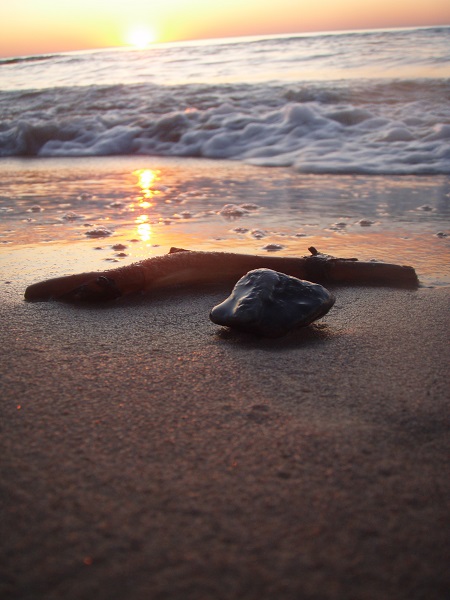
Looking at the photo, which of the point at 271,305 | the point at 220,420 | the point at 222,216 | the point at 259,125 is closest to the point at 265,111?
the point at 259,125

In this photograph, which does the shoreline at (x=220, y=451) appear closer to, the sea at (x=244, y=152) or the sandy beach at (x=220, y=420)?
the sandy beach at (x=220, y=420)

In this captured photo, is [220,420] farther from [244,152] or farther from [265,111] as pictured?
[265,111]

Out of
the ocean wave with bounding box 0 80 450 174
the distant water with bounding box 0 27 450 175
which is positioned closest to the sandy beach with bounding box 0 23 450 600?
the ocean wave with bounding box 0 80 450 174

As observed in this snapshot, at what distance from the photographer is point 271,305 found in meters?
1.80

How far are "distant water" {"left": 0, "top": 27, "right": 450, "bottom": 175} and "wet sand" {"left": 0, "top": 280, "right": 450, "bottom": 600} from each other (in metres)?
4.39

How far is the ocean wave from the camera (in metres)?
6.39

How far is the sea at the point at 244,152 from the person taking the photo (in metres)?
3.49

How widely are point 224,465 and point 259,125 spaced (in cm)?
739

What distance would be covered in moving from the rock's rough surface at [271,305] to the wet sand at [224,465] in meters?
0.05

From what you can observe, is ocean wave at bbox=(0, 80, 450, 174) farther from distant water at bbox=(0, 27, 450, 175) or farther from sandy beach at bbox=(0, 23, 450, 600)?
sandy beach at bbox=(0, 23, 450, 600)

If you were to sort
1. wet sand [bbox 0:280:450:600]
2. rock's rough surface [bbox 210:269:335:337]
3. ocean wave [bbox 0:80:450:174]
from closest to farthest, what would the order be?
wet sand [bbox 0:280:450:600], rock's rough surface [bbox 210:269:335:337], ocean wave [bbox 0:80:450:174]

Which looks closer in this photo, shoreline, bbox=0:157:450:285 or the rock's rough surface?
the rock's rough surface

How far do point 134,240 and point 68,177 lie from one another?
3002 millimetres

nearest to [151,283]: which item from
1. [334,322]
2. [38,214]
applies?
[334,322]
